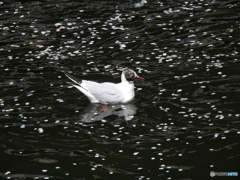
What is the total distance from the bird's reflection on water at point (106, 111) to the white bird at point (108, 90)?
0.16 metres

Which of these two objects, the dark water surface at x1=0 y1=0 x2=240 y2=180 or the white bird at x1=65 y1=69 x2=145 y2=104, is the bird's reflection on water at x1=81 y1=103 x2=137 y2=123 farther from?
the white bird at x1=65 y1=69 x2=145 y2=104

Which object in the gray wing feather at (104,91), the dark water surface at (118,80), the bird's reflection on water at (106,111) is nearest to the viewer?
the dark water surface at (118,80)

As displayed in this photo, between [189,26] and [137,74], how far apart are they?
3.96 metres

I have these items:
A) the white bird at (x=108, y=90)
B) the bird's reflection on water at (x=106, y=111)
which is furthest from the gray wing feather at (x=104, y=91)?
the bird's reflection on water at (x=106, y=111)

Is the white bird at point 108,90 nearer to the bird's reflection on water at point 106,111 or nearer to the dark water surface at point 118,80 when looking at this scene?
the bird's reflection on water at point 106,111

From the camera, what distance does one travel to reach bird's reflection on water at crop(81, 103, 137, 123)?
41.2 ft

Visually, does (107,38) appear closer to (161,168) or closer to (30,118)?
(30,118)

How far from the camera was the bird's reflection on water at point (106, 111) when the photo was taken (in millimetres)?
12562

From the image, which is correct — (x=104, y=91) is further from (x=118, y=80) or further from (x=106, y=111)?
(x=118, y=80)

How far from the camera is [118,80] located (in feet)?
47.8

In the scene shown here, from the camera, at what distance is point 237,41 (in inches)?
631

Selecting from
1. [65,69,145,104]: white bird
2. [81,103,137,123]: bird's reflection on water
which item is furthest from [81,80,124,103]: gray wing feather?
[81,103,137,123]: bird's reflection on water

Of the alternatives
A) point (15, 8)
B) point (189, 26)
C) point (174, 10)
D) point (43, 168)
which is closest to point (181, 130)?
point (43, 168)

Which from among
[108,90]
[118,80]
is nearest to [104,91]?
[108,90]
